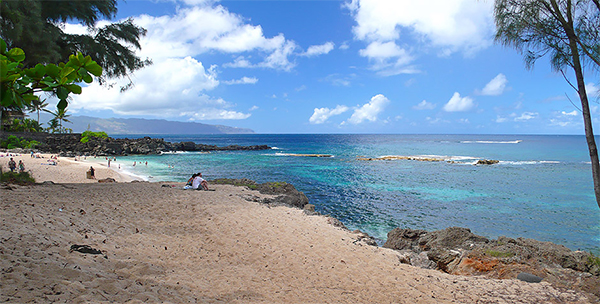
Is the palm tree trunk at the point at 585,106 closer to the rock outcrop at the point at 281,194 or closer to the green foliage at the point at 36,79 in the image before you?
the green foliage at the point at 36,79

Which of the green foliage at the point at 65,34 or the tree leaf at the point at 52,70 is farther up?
the green foliage at the point at 65,34

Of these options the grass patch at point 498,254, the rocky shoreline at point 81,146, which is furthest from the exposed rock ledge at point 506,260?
the rocky shoreline at point 81,146

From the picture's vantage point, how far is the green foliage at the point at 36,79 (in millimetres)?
2123

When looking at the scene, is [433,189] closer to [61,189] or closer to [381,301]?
[381,301]

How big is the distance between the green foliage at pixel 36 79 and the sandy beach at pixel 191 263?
220 cm

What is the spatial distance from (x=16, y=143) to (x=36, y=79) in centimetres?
4933

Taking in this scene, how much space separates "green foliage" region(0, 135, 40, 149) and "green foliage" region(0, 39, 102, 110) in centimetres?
4705

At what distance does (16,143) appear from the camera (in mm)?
37125

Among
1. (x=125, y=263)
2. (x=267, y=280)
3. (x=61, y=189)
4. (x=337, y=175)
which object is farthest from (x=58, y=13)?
(x=337, y=175)

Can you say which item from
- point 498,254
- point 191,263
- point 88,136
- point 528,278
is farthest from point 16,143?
point 528,278

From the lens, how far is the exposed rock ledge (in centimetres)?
612

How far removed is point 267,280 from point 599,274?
318 inches

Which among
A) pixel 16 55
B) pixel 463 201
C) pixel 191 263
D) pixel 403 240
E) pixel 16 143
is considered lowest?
pixel 463 201

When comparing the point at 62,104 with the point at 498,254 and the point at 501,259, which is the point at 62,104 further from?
the point at 498,254
